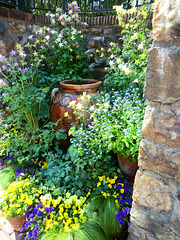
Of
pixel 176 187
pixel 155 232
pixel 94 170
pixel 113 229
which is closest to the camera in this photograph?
pixel 176 187

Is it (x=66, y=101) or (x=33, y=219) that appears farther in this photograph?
(x=66, y=101)

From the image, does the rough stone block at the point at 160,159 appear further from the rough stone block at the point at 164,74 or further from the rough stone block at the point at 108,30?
the rough stone block at the point at 108,30

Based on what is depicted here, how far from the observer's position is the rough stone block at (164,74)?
0.71 m

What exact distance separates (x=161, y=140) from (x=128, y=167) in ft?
2.93

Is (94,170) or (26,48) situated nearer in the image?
(94,170)

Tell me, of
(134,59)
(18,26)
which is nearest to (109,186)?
(134,59)

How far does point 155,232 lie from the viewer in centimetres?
99

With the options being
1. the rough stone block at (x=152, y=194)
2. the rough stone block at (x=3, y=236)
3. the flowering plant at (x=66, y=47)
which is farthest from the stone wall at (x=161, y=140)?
the flowering plant at (x=66, y=47)

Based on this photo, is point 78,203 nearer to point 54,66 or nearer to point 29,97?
point 29,97

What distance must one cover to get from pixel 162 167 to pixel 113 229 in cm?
74

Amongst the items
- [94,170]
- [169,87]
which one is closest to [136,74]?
[94,170]

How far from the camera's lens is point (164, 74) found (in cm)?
74

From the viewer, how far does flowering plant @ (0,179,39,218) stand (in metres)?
1.37

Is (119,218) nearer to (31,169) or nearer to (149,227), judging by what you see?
(149,227)
